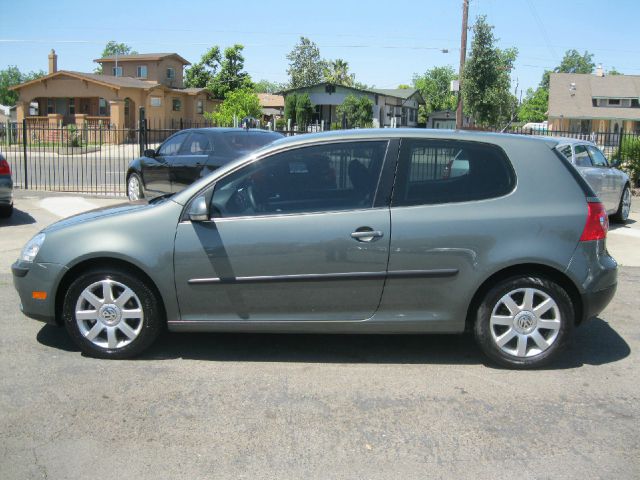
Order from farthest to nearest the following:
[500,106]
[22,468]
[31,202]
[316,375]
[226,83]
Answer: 1. [226,83]
2. [500,106]
3. [31,202]
4. [316,375]
5. [22,468]

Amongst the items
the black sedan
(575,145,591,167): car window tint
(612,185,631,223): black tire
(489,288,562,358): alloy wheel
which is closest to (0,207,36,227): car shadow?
the black sedan

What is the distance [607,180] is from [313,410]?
29.4 ft

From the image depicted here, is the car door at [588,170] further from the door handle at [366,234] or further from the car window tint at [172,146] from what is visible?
the door handle at [366,234]

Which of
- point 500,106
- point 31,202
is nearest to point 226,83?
point 500,106

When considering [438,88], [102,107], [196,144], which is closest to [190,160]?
[196,144]

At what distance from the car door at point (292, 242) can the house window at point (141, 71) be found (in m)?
54.4

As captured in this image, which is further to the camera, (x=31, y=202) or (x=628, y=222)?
(x=31, y=202)

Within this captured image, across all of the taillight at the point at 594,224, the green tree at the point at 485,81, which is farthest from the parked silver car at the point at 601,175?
the green tree at the point at 485,81

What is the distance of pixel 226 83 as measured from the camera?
2438 inches

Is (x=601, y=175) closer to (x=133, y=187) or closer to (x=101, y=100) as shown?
(x=133, y=187)

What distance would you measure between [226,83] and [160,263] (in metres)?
59.6

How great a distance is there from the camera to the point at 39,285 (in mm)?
4883

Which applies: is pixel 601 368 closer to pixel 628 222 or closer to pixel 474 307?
pixel 474 307

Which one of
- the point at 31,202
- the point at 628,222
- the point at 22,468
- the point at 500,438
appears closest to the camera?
the point at 22,468
